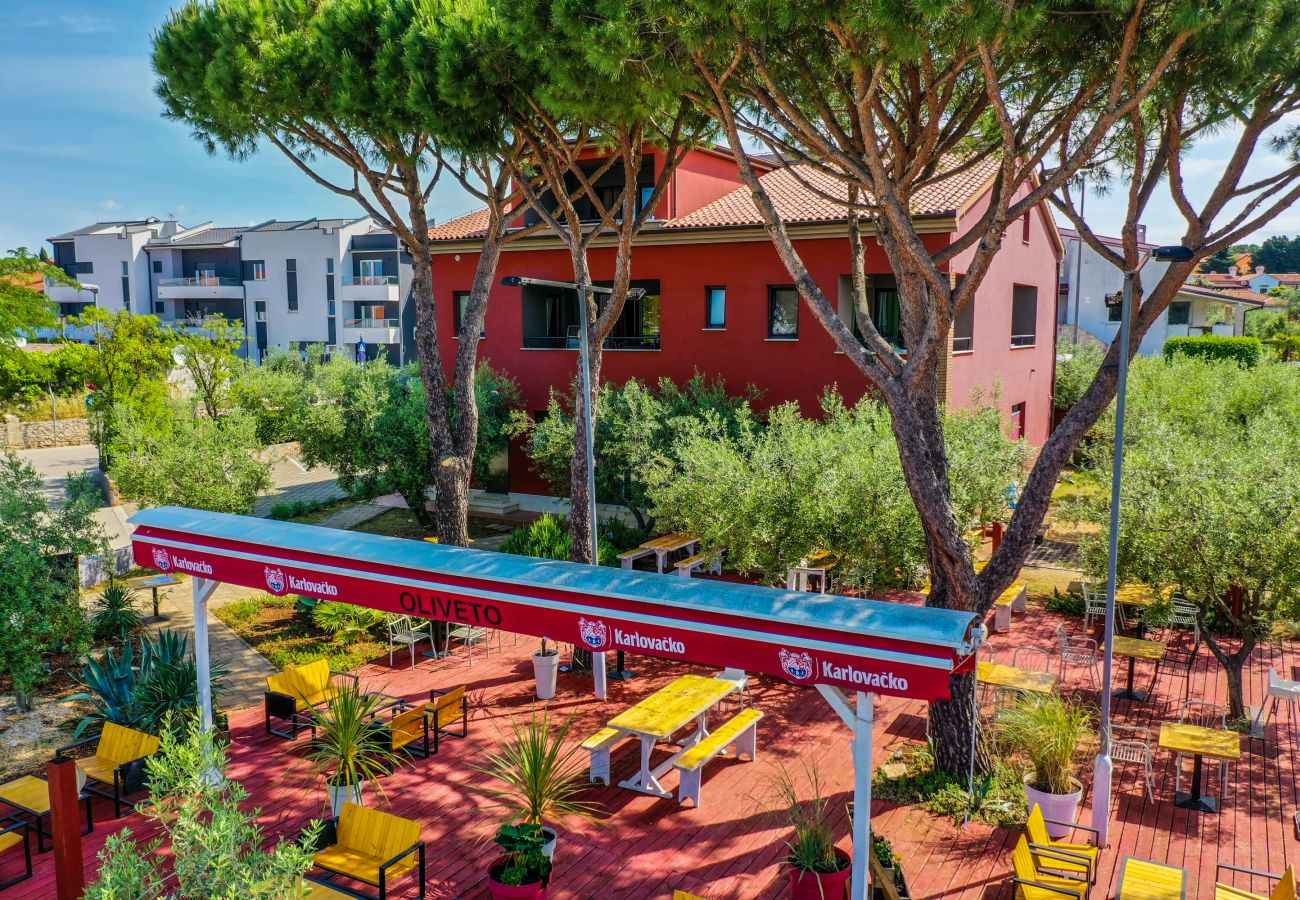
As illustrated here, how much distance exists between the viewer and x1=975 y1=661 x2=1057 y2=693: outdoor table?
12484 millimetres

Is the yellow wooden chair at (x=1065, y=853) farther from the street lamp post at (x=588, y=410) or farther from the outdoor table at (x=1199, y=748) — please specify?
the street lamp post at (x=588, y=410)

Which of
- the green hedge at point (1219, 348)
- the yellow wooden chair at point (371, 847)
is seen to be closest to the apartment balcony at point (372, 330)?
the green hedge at point (1219, 348)

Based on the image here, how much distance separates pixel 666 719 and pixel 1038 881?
443 cm

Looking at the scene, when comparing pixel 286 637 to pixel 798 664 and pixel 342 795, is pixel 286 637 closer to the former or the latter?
pixel 342 795

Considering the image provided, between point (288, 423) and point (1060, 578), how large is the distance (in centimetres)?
1975

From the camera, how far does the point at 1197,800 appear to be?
10.8 meters

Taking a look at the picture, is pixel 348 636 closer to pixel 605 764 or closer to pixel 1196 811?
pixel 605 764

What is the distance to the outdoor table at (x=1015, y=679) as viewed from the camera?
41.0ft

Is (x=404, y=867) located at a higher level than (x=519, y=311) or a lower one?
lower

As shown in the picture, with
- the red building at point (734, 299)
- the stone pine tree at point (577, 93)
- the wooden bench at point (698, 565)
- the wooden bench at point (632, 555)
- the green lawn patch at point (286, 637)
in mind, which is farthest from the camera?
the red building at point (734, 299)

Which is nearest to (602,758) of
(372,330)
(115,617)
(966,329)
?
(115,617)

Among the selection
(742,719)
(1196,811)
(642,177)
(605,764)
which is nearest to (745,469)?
(742,719)

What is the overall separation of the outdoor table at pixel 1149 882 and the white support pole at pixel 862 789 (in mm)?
2669

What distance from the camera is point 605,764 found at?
37.0 feet
